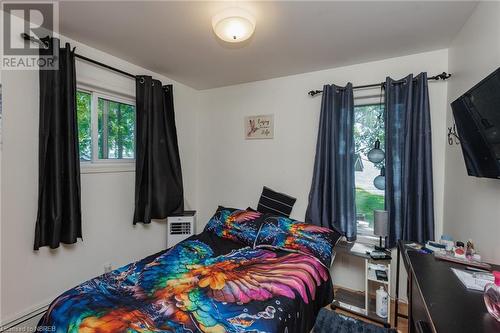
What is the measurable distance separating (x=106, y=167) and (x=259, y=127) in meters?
1.77

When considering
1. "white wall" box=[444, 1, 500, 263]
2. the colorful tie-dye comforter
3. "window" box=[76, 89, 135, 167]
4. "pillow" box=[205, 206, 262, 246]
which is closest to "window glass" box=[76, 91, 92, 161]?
"window" box=[76, 89, 135, 167]

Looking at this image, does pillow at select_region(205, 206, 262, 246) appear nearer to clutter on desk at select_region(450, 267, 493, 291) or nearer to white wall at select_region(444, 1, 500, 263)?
clutter on desk at select_region(450, 267, 493, 291)

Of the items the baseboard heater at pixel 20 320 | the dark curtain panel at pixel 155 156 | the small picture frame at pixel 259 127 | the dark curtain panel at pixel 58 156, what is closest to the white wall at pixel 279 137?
the small picture frame at pixel 259 127

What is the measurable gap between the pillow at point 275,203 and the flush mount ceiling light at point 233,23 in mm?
1786

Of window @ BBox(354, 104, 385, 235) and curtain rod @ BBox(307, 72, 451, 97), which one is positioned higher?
curtain rod @ BBox(307, 72, 451, 97)

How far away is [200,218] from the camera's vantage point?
11.6 ft

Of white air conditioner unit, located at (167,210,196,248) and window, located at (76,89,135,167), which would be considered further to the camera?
white air conditioner unit, located at (167,210,196,248)

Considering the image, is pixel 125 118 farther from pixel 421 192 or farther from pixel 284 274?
pixel 421 192

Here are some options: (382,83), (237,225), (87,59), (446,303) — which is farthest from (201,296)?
(382,83)

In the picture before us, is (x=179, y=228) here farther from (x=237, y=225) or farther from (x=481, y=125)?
(x=481, y=125)

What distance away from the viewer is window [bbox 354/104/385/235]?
252cm

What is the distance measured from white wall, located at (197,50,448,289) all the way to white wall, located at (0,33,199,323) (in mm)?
945

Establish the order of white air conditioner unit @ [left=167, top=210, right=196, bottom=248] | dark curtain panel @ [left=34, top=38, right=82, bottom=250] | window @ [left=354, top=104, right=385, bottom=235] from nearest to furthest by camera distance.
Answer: dark curtain panel @ [left=34, top=38, right=82, bottom=250] → window @ [left=354, top=104, right=385, bottom=235] → white air conditioner unit @ [left=167, top=210, right=196, bottom=248]

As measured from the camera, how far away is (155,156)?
2670 mm
